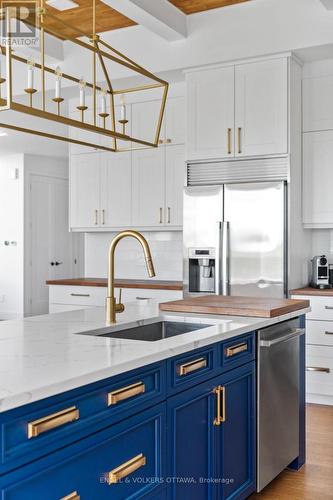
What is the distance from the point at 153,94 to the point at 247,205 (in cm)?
156

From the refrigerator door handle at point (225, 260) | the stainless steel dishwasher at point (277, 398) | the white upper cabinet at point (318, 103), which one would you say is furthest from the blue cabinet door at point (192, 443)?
the white upper cabinet at point (318, 103)

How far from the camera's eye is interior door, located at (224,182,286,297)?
446 centimetres

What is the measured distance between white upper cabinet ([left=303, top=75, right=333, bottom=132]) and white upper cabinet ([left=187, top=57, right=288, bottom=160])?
0.31m

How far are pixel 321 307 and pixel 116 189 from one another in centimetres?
236

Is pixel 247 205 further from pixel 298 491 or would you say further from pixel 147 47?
pixel 298 491

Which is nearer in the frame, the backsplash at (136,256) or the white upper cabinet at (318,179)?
the white upper cabinet at (318,179)

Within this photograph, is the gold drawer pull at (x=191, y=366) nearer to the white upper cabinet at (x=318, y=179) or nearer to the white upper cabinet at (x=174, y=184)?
the white upper cabinet at (x=318, y=179)

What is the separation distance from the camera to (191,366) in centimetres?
216

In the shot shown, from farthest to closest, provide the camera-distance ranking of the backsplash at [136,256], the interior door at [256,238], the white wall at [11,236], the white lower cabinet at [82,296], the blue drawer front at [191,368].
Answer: the white wall at [11,236] < the backsplash at [136,256] < the white lower cabinet at [82,296] < the interior door at [256,238] < the blue drawer front at [191,368]

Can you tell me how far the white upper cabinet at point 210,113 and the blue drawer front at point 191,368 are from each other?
2.73 metres

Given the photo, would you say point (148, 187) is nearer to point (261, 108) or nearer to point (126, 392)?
point (261, 108)

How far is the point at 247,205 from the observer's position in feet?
15.1

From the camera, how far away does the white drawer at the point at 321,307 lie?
171 inches

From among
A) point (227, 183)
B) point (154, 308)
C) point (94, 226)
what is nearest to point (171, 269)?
point (94, 226)
